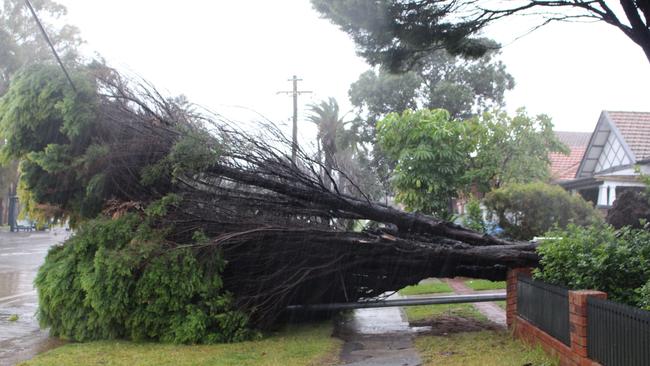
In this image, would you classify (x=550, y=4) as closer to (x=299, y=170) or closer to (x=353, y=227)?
(x=299, y=170)

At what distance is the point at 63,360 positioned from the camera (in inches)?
302

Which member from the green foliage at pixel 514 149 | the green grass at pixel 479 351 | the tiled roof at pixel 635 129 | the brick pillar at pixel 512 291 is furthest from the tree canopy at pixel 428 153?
the green grass at pixel 479 351

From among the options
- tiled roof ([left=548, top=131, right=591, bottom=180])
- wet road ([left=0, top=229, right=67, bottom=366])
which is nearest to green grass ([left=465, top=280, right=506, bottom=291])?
wet road ([left=0, top=229, right=67, bottom=366])

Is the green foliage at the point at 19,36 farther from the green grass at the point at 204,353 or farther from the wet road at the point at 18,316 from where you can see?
the green grass at the point at 204,353

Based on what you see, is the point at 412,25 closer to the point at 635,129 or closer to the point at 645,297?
the point at 645,297

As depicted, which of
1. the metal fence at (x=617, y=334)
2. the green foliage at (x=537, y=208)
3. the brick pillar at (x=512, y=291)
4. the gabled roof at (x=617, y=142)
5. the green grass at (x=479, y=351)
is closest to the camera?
the metal fence at (x=617, y=334)

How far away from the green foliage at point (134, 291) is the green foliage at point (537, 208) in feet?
29.1

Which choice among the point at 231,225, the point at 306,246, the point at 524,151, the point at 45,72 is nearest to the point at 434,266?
the point at 306,246

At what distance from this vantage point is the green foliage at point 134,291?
28.8 feet

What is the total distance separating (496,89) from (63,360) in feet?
97.9

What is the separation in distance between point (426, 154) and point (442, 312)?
563 centimetres

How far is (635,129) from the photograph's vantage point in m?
23.5

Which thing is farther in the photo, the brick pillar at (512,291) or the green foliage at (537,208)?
the green foliage at (537,208)

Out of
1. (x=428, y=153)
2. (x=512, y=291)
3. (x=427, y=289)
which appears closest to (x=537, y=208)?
(x=428, y=153)
